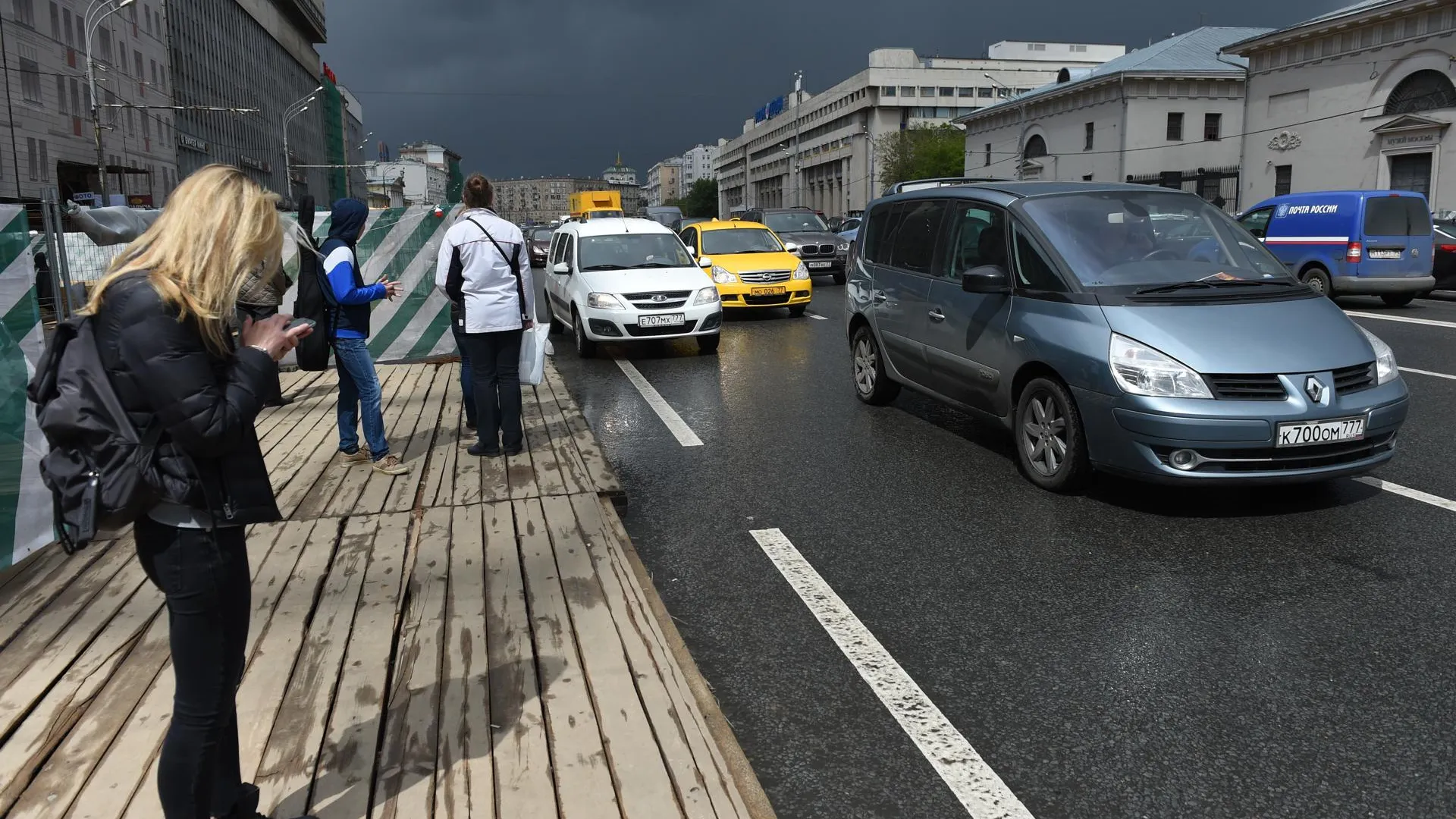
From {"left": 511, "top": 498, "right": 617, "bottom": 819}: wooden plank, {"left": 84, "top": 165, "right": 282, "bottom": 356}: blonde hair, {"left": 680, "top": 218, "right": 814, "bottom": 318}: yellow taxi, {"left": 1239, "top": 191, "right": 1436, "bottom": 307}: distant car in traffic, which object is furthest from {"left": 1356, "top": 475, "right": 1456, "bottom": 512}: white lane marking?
{"left": 1239, "top": 191, "right": 1436, "bottom": 307}: distant car in traffic

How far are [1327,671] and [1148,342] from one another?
7.18 ft

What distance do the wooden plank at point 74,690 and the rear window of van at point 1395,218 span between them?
18.1 m

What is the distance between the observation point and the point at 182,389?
2225mm

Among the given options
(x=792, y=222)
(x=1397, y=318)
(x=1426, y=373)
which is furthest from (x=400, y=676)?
(x=792, y=222)

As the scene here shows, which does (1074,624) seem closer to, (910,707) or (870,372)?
(910,707)

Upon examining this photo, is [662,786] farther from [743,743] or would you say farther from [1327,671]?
[1327,671]

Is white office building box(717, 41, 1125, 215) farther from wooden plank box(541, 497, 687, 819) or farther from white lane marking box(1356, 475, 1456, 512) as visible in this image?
wooden plank box(541, 497, 687, 819)

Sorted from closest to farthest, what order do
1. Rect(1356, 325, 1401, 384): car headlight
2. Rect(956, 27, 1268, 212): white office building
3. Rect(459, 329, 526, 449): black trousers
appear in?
Rect(1356, 325, 1401, 384): car headlight < Rect(459, 329, 526, 449): black trousers < Rect(956, 27, 1268, 212): white office building

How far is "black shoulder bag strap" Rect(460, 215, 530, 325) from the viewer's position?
6.94 metres

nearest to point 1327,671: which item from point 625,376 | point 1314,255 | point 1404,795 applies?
point 1404,795

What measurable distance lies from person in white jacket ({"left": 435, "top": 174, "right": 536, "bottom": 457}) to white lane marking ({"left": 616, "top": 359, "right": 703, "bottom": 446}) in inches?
54.6

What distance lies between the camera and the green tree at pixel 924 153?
3541 inches

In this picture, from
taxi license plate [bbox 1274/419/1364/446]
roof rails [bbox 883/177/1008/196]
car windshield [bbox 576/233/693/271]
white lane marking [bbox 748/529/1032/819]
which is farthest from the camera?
car windshield [bbox 576/233/693/271]

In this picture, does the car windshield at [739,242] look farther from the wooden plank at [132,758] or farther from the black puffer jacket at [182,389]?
the black puffer jacket at [182,389]
